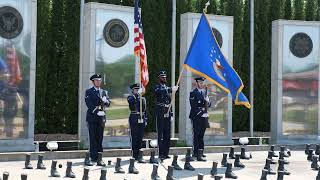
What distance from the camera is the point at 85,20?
14195 millimetres

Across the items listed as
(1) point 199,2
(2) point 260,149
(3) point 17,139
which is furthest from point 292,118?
(3) point 17,139

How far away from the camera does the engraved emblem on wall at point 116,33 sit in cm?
1420

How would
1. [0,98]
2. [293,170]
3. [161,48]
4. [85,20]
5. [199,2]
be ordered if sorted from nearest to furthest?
[293,170] → [0,98] → [85,20] → [161,48] → [199,2]

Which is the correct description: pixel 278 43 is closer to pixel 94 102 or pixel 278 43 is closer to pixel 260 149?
pixel 260 149

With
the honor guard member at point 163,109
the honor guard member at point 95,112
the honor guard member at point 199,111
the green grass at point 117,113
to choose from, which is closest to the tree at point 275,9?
the green grass at point 117,113

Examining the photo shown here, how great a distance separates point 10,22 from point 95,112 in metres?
3.18

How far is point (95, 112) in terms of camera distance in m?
11.6

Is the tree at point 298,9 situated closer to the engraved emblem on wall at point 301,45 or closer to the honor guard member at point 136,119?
the engraved emblem on wall at point 301,45

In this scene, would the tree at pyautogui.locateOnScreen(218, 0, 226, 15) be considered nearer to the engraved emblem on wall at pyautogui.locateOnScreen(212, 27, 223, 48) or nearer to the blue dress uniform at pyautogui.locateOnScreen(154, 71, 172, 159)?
the engraved emblem on wall at pyautogui.locateOnScreen(212, 27, 223, 48)

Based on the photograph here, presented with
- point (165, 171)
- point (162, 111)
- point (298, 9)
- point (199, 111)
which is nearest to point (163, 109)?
point (162, 111)

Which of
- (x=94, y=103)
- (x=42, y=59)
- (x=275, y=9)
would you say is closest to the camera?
(x=94, y=103)

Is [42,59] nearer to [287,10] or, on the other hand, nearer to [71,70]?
[71,70]

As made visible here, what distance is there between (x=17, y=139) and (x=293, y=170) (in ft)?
20.3

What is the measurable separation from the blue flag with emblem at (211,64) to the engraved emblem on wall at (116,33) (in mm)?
3034
